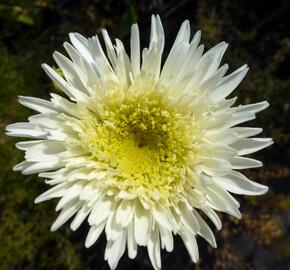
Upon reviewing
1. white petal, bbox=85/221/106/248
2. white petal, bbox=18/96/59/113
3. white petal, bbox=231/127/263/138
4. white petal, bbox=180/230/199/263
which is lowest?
white petal, bbox=180/230/199/263

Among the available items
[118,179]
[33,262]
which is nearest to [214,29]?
[118,179]

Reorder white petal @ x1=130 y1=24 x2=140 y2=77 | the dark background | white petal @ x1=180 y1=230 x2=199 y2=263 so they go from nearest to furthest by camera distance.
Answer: white petal @ x1=130 y1=24 x2=140 y2=77
white petal @ x1=180 y1=230 x2=199 y2=263
the dark background

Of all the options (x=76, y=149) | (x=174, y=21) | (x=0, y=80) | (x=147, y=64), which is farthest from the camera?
(x=174, y=21)

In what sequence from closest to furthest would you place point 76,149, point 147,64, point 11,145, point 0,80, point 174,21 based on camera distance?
point 147,64 < point 76,149 < point 11,145 < point 0,80 < point 174,21

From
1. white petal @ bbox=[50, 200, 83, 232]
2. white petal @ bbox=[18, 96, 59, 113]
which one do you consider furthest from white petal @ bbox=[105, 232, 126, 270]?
white petal @ bbox=[18, 96, 59, 113]

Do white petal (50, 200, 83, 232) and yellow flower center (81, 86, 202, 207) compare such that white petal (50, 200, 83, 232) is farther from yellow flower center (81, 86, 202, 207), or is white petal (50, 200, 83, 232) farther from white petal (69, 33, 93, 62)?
white petal (69, 33, 93, 62)

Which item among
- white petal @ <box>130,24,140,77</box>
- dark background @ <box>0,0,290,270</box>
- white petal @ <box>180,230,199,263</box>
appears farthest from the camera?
dark background @ <box>0,0,290,270</box>

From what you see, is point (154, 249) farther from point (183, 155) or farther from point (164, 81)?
point (164, 81)

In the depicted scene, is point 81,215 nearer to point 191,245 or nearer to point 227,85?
point 191,245
